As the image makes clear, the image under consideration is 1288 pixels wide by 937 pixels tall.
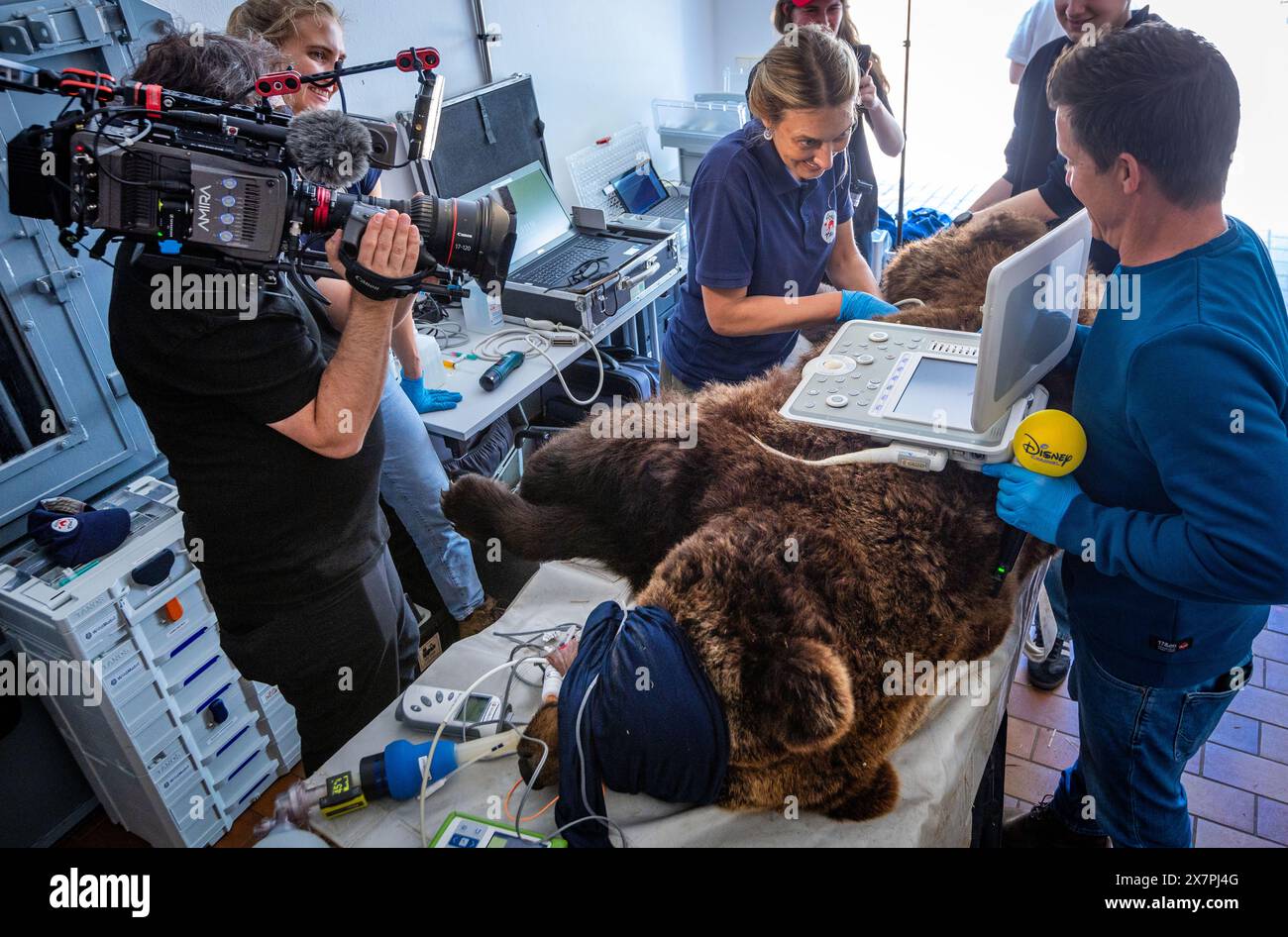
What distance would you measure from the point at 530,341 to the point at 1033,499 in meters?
1.91

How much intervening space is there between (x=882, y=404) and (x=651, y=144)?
10.8 ft

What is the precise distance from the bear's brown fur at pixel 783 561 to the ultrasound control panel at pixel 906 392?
4 cm

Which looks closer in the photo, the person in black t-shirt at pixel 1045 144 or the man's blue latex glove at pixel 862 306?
the man's blue latex glove at pixel 862 306

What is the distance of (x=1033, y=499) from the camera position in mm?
1080

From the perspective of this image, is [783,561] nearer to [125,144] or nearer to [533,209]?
[125,144]

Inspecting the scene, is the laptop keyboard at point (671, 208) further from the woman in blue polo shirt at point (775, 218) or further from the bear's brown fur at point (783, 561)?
the bear's brown fur at point (783, 561)

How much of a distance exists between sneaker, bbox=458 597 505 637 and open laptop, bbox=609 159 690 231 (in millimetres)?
1747

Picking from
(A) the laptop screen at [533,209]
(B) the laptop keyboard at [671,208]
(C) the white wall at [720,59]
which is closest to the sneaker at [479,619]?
(A) the laptop screen at [533,209]

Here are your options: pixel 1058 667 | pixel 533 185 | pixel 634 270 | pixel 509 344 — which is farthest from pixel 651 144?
Answer: pixel 1058 667

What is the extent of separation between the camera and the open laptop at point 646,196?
3.61m

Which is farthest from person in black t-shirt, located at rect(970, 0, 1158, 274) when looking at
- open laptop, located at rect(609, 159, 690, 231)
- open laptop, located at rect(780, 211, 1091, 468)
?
open laptop, located at rect(609, 159, 690, 231)

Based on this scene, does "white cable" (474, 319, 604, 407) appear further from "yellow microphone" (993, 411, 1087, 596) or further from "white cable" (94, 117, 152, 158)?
"yellow microphone" (993, 411, 1087, 596)

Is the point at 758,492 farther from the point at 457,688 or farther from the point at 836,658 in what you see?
the point at 457,688

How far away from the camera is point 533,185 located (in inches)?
123
